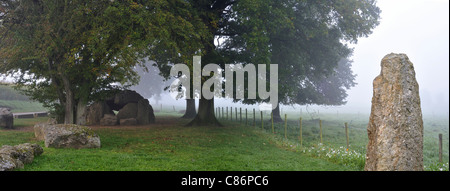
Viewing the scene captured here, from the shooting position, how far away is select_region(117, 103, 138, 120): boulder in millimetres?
25781

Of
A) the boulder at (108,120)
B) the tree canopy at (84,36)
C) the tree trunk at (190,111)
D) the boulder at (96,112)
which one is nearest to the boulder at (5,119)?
the tree canopy at (84,36)

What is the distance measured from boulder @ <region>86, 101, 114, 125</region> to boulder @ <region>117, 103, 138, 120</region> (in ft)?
4.19

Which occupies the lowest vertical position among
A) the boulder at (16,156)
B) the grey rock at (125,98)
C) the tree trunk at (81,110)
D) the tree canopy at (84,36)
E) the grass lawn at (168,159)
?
the grass lawn at (168,159)

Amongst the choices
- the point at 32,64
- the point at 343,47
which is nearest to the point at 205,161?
the point at 32,64

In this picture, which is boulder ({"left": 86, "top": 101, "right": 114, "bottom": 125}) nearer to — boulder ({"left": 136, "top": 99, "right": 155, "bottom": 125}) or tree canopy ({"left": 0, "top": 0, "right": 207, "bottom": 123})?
boulder ({"left": 136, "top": 99, "right": 155, "bottom": 125})

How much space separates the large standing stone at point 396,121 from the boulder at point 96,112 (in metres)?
22.2

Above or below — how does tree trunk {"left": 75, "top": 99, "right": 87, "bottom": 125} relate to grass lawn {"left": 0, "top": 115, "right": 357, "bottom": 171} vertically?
above

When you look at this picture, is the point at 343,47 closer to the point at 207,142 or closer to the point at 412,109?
the point at 207,142

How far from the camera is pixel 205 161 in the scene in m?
10.4

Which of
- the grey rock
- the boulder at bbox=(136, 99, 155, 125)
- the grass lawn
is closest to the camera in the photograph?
the grass lawn

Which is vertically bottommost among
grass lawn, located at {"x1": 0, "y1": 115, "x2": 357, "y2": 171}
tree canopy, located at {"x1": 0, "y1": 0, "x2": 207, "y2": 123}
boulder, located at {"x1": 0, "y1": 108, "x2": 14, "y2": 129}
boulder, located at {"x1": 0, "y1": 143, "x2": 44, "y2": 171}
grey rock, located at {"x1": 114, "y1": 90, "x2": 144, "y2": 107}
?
grass lawn, located at {"x1": 0, "y1": 115, "x2": 357, "y2": 171}

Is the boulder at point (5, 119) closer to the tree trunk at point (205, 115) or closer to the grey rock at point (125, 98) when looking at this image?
the grey rock at point (125, 98)

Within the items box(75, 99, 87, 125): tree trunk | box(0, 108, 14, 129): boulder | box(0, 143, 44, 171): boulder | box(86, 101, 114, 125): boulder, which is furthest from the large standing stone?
box(0, 108, 14, 129): boulder

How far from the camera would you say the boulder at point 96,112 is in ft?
82.9
